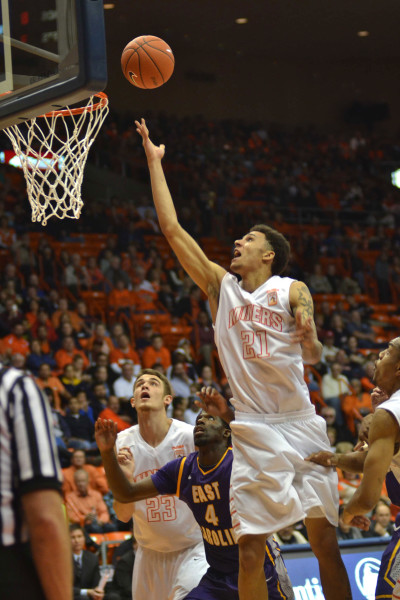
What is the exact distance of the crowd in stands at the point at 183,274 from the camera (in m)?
11.1

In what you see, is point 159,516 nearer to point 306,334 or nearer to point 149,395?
point 149,395

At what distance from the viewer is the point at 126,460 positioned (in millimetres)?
5566

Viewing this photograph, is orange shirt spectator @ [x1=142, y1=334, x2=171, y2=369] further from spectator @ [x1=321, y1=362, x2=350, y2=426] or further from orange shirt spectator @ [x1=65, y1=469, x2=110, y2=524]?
orange shirt spectator @ [x1=65, y1=469, x2=110, y2=524]

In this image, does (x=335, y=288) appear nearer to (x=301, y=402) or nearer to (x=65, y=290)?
(x=65, y=290)

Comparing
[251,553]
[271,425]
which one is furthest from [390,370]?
[251,553]

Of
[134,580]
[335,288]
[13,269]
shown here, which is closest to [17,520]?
[134,580]

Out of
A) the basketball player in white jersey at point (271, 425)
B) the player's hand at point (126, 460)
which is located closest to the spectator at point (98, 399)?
the player's hand at point (126, 460)

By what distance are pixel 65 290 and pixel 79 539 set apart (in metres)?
7.00

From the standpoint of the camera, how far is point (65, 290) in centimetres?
1400

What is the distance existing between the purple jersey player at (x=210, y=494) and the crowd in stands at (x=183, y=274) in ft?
11.7

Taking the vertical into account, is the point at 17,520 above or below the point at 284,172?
below

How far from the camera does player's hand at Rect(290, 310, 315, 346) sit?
421 centimetres

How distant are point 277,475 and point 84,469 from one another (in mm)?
5671

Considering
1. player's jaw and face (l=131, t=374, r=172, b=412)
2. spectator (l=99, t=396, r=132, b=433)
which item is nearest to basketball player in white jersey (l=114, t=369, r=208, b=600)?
player's jaw and face (l=131, t=374, r=172, b=412)
